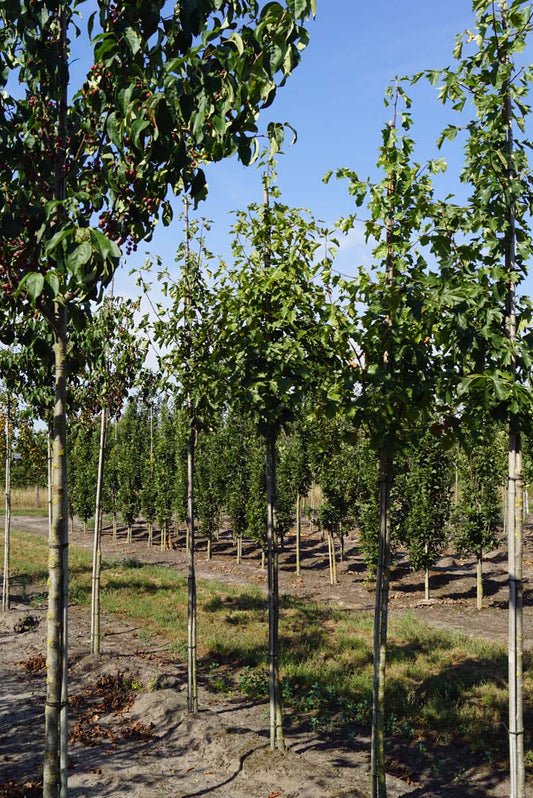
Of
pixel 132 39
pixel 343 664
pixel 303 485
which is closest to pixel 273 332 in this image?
pixel 132 39

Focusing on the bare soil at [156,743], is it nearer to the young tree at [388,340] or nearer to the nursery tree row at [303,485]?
the young tree at [388,340]

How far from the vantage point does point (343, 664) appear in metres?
13.5

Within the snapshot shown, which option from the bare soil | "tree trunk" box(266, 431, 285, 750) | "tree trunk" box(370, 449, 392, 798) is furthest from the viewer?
"tree trunk" box(266, 431, 285, 750)

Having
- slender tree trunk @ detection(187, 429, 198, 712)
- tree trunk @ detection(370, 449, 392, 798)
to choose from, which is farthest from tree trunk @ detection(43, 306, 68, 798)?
slender tree trunk @ detection(187, 429, 198, 712)

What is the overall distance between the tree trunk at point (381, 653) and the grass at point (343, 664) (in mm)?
3471

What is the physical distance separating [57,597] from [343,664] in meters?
10.7

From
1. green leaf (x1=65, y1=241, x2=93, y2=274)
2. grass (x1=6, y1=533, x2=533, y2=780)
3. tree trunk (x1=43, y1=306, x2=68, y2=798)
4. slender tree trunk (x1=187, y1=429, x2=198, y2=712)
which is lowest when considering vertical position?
grass (x1=6, y1=533, x2=533, y2=780)

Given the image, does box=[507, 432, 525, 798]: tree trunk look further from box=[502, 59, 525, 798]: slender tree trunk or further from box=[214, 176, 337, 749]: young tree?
box=[214, 176, 337, 749]: young tree

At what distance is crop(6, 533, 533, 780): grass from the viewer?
10.3m

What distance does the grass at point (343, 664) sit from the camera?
10.3m

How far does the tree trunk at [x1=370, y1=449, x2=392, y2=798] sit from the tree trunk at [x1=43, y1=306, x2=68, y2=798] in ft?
10.8

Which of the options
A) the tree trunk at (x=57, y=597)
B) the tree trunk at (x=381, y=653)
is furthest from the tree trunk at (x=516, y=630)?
the tree trunk at (x=57, y=597)

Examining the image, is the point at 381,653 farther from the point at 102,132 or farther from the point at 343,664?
the point at 343,664

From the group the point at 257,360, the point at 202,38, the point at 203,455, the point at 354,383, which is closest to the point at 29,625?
the point at 257,360
